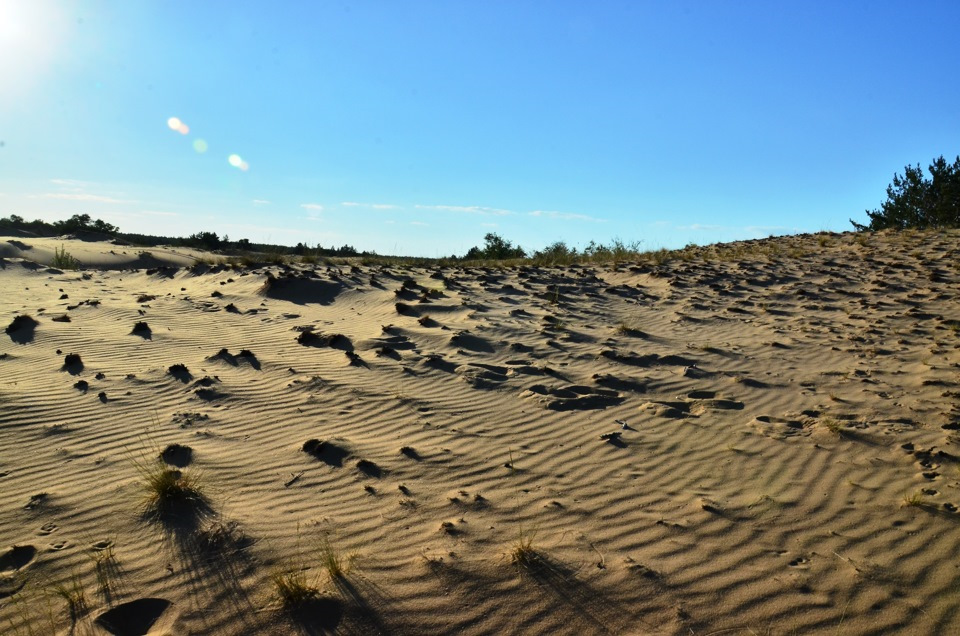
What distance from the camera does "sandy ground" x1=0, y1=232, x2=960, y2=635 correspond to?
3000 mm

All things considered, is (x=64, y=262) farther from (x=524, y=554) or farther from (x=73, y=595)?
(x=524, y=554)

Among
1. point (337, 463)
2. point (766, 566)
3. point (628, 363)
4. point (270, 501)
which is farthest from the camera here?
point (628, 363)

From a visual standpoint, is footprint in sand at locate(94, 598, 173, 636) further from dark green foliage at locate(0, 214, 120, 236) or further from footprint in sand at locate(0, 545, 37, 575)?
dark green foliage at locate(0, 214, 120, 236)

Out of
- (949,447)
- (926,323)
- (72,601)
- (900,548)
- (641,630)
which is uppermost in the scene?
(926,323)

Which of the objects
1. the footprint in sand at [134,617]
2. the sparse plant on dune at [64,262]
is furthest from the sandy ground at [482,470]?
the sparse plant on dune at [64,262]

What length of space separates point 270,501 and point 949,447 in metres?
4.85

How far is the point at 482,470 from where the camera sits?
177 inches

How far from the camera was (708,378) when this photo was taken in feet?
21.9

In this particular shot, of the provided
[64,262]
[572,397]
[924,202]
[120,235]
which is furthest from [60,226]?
[924,202]

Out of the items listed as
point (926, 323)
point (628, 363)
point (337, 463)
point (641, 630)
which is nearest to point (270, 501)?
point (337, 463)

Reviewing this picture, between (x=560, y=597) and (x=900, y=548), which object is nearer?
(x=560, y=597)

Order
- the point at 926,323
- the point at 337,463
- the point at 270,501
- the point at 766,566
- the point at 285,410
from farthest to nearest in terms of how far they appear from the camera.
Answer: the point at 926,323, the point at 285,410, the point at 337,463, the point at 270,501, the point at 766,566

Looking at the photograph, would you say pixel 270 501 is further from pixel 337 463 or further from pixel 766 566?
pixel 766 566

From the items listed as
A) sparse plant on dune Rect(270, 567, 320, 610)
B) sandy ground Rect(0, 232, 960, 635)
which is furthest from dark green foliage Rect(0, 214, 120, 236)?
sparse plant on dune Rect(270, 567, 320, 610)
